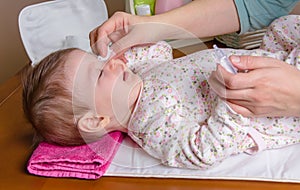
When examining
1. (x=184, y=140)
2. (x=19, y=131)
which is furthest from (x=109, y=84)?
(x=19, y=131)

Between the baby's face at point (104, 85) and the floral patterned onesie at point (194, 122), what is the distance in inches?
1.0

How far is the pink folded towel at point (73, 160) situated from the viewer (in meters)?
0.81

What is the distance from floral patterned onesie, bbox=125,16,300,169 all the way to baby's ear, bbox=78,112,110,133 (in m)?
0.06

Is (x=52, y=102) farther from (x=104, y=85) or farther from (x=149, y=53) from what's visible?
(x=149, y=53)

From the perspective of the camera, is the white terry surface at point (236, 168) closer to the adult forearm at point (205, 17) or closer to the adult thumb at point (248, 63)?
the adult thumb at point (248, 63)

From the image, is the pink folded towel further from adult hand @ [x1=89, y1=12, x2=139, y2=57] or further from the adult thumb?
the adult thumb

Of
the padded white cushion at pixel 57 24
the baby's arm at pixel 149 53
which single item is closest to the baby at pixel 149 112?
the baby's arm at pixel 149 53

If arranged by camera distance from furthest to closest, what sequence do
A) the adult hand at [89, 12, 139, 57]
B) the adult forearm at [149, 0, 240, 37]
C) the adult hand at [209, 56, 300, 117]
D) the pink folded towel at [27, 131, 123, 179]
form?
1. the adult forearm at [149, 0, 240, 37]
2. the adult hand at [89, 12, 139, 57]
3. the pink folded towel at [27, 131, 123, 179]
4. the adult hand at [209, 56, 300, 117]

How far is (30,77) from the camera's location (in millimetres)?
874

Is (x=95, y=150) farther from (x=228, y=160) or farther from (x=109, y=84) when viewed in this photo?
(x=228, y=160)

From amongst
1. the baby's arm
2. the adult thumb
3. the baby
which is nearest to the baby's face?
the baby

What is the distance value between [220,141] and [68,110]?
0.30 metres

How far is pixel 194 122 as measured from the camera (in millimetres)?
840

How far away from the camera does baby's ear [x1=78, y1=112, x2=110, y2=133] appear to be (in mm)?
831
